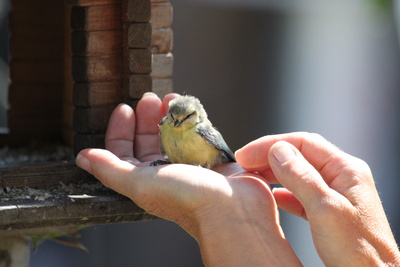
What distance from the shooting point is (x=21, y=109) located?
3939 millimetres

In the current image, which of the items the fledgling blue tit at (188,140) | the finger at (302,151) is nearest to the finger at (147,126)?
the fledgling blue tit at (188,140)

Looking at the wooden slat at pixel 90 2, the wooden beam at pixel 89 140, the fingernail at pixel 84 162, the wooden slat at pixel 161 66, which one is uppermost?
the wooden slat at pixel 90 2

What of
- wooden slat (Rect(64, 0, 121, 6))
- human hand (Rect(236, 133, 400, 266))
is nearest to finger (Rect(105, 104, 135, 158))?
wooden slat (Rect(64, 0, 121, 6))

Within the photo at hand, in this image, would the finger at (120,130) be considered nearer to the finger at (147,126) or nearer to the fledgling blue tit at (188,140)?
the finger at (147,126)

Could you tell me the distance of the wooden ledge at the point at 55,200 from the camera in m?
2.41

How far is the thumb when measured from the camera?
7.01 feet

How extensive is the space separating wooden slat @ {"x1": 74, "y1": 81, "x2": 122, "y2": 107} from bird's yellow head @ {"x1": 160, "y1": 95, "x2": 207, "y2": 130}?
240 millimetres

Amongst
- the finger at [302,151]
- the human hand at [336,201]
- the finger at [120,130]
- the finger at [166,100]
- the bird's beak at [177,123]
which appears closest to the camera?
the human hand at [336,201]

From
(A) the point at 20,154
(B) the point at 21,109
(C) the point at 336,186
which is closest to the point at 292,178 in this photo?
(C) the point at 336,186

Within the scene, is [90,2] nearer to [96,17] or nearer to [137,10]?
[96,17]

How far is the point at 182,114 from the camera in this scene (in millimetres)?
3064

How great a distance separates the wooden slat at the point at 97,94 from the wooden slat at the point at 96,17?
242 millimetres

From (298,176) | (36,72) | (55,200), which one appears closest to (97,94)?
(55,200)

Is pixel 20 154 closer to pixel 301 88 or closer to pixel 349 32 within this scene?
pixel 301 88
